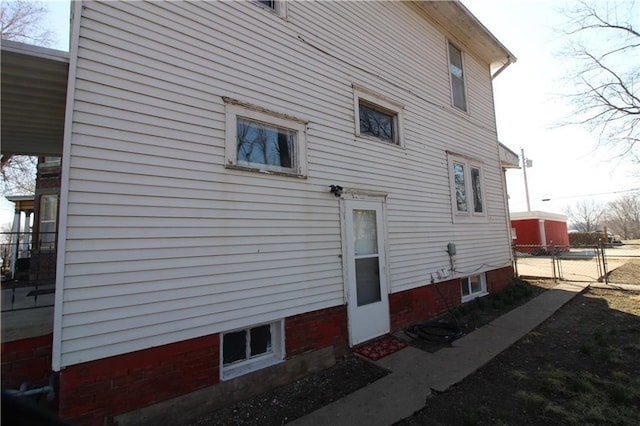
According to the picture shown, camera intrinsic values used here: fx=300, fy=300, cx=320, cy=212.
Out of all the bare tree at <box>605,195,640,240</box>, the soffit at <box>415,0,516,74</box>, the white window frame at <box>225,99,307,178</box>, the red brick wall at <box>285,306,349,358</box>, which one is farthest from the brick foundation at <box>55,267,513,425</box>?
the bare tree at <box>605,195,640,240</box>

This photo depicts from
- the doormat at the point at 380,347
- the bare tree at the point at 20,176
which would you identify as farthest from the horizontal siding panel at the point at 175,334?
the bare tree at the point at 20,176

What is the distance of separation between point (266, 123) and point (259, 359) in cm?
320

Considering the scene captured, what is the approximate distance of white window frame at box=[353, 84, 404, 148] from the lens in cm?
543

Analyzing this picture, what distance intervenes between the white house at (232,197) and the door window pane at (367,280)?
0.03m

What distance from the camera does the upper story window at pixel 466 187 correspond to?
7542 millimetres

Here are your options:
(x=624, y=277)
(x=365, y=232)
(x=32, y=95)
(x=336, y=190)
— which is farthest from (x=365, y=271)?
(x=624, y=277)

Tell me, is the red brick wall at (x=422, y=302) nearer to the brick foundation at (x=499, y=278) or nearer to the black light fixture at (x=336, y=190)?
the brick foundation at (x=499, y=278)

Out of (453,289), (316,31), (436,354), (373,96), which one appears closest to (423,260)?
(453,289)

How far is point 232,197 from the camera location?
3.74m

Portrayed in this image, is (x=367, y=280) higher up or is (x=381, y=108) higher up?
(x=381, y=108)

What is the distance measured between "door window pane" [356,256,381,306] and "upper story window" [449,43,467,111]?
18.3 feet

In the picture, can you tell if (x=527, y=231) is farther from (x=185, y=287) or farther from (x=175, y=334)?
(x=175, y=334)

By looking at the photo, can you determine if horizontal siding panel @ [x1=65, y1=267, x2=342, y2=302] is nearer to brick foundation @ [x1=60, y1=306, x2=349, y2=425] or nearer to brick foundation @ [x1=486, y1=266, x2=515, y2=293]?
brick foundation @ [x1=60, y1=306, x2=349, y2=425]

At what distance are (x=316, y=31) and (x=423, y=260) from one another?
4.76 meters
